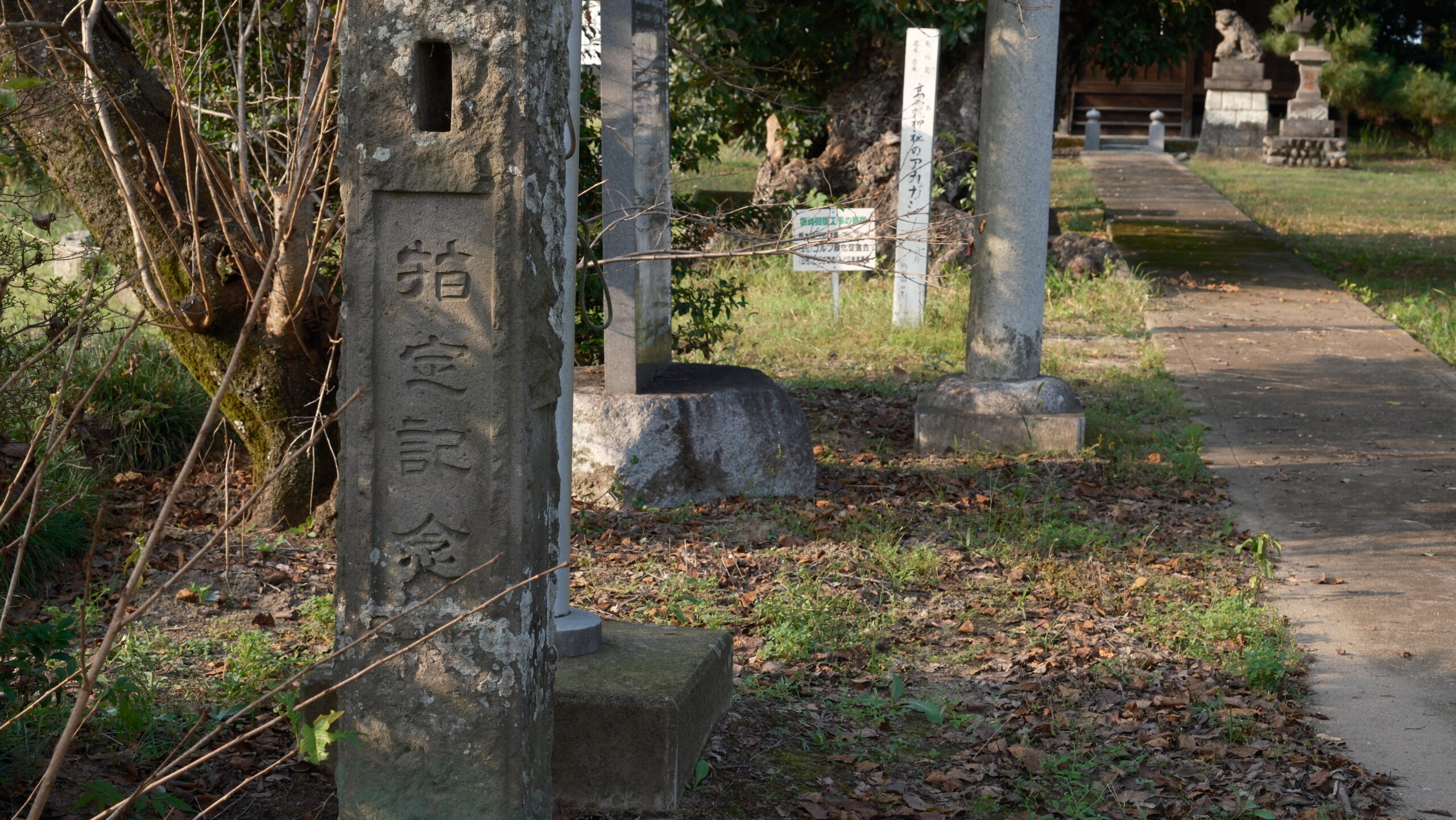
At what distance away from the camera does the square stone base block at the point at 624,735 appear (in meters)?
3.32

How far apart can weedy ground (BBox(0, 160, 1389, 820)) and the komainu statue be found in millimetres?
20042

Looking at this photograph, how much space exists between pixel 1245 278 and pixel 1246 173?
1139 cm

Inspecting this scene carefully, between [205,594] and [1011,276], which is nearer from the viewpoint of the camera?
[205,594]

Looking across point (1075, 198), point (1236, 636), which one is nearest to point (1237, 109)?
point (1075, 198)

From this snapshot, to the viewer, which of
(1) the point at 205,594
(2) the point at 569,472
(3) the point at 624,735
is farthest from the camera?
(1) the point at 205,594

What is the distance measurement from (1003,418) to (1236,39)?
21217 mm

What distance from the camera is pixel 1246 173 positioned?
2281 cm

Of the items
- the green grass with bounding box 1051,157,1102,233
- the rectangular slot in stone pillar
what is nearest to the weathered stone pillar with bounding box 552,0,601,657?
the rectangular slot in stone pillar

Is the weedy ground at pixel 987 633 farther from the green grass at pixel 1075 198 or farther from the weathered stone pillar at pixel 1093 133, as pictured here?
the weathered stone pillar at pixel 1093 133

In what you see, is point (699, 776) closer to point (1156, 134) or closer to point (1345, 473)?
point (1345, 473)

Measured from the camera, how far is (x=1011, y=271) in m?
6.86

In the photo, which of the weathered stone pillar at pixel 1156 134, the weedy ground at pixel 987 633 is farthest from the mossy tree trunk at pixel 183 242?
the weathered stone pillar at pixel 1156 134

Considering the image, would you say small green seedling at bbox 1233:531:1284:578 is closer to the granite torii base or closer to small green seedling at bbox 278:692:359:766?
the granite torii base

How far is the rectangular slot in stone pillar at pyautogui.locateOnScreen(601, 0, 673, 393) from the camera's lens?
5.61 m
